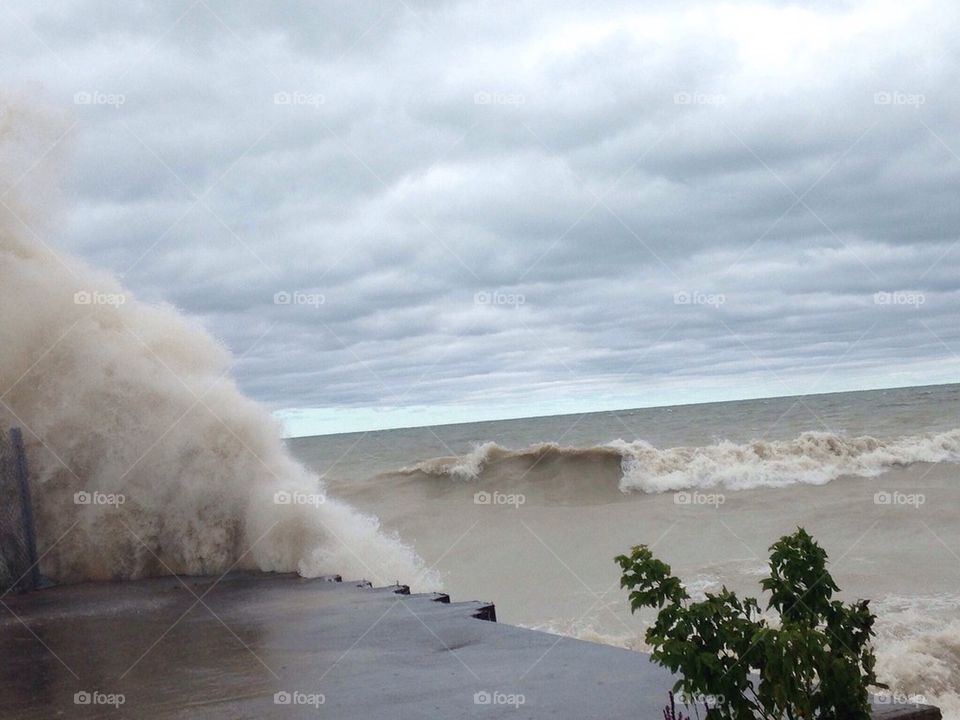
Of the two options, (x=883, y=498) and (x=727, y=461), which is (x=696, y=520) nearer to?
(x=883, y=498)

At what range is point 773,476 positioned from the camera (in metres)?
28.7

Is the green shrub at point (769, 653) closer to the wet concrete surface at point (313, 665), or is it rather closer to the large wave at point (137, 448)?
the wet concrete surface at point (313, 665)

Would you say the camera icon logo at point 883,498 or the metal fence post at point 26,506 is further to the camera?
the camera icon logo at point 883,498

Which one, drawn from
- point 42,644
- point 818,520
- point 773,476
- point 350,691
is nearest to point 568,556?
point 818,520

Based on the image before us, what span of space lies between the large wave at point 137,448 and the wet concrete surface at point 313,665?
286cm

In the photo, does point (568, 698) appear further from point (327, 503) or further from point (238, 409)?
point (238, 409)

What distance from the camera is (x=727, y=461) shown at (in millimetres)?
30953

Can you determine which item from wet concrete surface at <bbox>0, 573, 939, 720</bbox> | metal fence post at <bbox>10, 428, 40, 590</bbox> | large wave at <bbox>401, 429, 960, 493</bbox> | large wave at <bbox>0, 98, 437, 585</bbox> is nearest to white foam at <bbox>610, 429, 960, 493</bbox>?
large wave at <bbox>401, 429, 960, 493</bbox>

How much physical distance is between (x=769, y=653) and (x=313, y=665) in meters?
3.66

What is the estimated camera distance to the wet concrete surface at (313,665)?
448 cm

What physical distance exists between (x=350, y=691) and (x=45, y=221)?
39.4 ft

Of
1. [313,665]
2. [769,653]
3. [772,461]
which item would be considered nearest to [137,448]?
[313,665]

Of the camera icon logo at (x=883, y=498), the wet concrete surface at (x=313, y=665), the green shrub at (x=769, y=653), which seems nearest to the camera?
the green shrub at (x=769, y=653)

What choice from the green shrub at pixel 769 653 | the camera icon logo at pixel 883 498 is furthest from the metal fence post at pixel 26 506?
the camera icon logo at pixel 883 498
